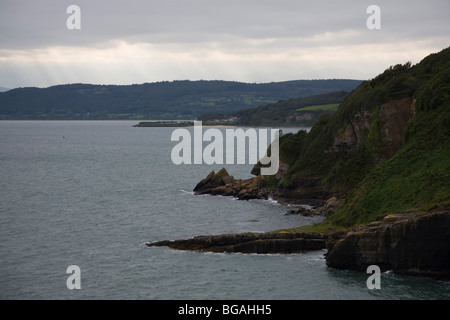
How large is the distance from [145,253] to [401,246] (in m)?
20.6

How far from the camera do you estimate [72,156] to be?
160m

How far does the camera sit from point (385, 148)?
227 ft

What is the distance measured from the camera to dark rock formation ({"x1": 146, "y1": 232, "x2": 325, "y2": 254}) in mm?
50969

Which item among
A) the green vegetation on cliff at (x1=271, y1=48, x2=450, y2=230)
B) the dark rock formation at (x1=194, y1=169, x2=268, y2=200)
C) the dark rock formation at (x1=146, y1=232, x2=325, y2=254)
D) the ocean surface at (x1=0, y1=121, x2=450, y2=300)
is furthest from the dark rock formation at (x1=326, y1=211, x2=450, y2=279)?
the dark rock formation at (x1=194, y1=169, x2=268, y2=200)

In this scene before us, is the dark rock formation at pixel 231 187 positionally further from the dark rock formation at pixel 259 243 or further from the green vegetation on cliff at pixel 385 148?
the dark rock formation at pixel 259 243

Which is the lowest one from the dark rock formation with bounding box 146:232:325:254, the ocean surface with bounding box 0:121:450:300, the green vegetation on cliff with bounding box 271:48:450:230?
the ocean surface with bounding box 0:121:450:300

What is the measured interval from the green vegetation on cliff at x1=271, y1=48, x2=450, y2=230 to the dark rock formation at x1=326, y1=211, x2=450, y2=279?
2.74 meters

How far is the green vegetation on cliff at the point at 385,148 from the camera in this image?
169 feet

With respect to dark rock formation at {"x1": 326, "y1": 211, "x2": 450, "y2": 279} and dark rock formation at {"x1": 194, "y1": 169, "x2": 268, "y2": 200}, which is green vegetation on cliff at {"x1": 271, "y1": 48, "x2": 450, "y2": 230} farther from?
dark rock formation at {"x1": 194, "y1": 169, "x2": 268, "y2": 200}

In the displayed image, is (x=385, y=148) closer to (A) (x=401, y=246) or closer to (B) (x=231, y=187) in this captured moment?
(B) (x=231, y=187)
